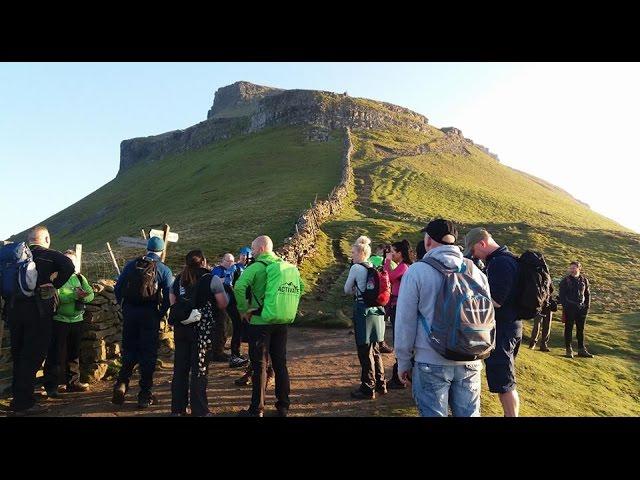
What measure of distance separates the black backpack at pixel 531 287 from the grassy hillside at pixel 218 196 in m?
18.2

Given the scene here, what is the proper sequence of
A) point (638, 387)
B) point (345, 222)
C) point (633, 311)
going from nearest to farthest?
1. point (638, 387)
2. point (633, 311)
3. point (345, 222)

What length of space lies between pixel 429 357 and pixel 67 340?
22.1ft

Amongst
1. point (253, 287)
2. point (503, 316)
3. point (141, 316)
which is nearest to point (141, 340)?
point (141, 316)

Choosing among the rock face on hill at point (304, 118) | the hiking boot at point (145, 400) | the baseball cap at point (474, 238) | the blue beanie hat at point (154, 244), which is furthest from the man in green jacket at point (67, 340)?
the rock face on hill at point (304, 118)

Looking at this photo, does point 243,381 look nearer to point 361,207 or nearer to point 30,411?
point 30,411

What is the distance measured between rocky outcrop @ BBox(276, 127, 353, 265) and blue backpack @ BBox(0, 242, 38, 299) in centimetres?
1185

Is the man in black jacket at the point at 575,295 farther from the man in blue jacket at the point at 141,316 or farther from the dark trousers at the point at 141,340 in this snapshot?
the dark trousers at the point at 141,340

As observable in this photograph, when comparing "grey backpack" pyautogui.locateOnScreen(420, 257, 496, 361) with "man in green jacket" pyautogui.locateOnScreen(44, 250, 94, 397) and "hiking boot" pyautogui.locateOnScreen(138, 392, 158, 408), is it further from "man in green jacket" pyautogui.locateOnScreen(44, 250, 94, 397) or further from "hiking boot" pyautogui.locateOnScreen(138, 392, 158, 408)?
"man in green jacket" pyautogui.locateOnScreen(44, 250, 94, 397)

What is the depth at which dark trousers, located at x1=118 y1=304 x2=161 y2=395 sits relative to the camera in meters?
7.35

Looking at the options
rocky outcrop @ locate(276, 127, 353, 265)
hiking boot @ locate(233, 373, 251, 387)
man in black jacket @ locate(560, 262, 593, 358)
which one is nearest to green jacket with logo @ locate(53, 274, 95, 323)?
hiking boot @ locate(233, 373, 251, 387)

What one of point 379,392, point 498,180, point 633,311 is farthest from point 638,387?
point 498,180

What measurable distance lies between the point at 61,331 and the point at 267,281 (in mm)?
4028
